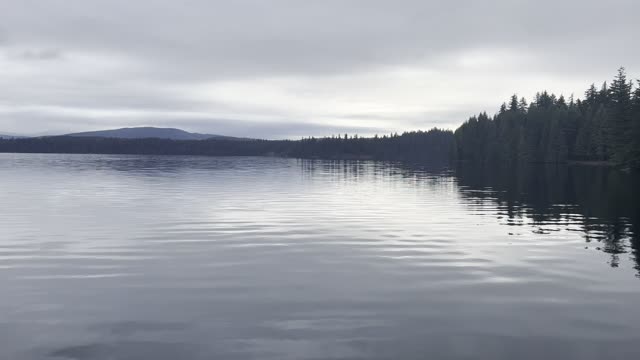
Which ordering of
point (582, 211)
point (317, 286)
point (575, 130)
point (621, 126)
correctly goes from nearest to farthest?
1. point (317, 286)
2. point (582, 211)
3. point (621, 126)
4. point (575, 130)

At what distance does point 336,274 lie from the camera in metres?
21.6

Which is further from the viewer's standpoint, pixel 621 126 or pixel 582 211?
pixel 621 126

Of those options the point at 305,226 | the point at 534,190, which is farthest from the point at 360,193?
the point at 305,226

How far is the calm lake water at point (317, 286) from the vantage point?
1372 cm

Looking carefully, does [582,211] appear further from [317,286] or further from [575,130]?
[575,130]

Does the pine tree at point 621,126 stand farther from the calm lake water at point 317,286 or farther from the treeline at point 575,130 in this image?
the calm lake water at point 317,286

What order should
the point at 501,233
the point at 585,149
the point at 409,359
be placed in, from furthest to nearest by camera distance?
the point at 585,149, the point at 501,233, the point at 409,359

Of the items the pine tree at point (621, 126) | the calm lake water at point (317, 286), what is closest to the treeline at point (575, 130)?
the pine tree at point (621, 126)

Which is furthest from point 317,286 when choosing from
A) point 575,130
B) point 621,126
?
point 575,130

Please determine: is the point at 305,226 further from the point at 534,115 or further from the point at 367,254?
the point at 534,115

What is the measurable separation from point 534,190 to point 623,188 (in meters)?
10.7

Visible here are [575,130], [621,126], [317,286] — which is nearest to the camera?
[317,286]

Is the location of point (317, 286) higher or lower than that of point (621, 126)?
lower

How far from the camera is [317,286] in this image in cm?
1964
